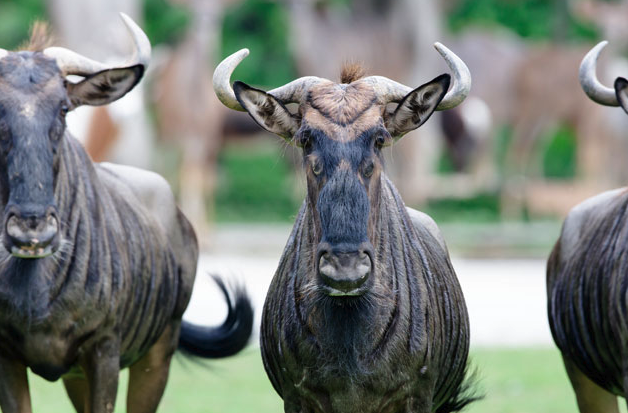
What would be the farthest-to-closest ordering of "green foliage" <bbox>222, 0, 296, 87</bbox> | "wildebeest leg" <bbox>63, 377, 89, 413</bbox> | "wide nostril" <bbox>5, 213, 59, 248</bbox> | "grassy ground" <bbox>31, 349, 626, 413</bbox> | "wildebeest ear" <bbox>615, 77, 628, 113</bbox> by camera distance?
"green foliage" <bbox>222, 0, 296, 87</bbox> < "grassy ground" <bbox>31, 349, 626, 413</bbox> < "wildebeest leg" <bbox>63, 377, 89, 413</bbox> < "wildebeest ear" <bbox>615, 77, 628, 113</bbox> < "wide nostril" <bbox>5, 213, 59, 248</bbox>

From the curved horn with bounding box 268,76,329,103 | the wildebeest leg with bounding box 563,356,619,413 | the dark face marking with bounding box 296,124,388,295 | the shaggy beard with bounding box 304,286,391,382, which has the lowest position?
the wildebeest leg with bounding box 563,356,619,413

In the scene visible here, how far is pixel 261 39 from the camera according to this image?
105 ft

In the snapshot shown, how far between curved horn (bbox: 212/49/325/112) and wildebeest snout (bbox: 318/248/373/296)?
1034mm

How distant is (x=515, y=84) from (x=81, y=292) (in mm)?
18390

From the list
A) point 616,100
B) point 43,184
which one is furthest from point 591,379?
point 43,184

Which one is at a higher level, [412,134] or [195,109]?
[195,109]

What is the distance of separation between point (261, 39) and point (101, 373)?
25.4 m

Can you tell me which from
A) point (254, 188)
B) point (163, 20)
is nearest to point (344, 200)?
point (254, 188)

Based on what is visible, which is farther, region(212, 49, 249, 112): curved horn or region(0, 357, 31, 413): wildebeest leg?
region(0, 357, 31, 413): wildebeest leg

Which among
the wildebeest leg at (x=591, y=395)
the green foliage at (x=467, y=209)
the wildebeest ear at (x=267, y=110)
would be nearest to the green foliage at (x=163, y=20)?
the green foliage at (x=467, y=209)

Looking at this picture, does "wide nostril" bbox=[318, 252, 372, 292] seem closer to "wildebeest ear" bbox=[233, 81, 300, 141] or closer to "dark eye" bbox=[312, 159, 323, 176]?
"dark eye" bbox=[312, 159, 323, 176]

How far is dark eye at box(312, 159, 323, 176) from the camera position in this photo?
614cm

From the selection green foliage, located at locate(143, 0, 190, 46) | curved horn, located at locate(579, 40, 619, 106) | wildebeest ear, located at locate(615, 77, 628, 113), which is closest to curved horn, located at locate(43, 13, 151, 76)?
curved horn, located at locate(579, 40, 619, 106)

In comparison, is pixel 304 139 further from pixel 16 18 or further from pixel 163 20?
pixel 163 20
